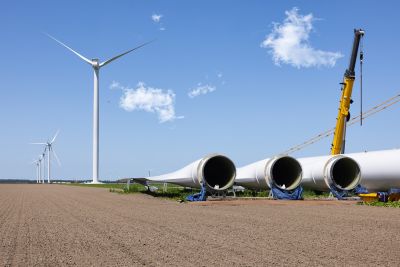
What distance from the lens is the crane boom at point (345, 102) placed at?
1513 inches

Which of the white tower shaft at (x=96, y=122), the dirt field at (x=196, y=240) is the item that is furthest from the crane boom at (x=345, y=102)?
the white tower shaft at (x=96, y=122)

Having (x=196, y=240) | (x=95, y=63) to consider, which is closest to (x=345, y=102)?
(x=196, y=240)

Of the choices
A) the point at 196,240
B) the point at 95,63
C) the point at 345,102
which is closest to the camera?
the point at 196,240

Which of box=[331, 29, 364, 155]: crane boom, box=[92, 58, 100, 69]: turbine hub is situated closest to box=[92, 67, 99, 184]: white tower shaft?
box=[92, 58, 100, 69]: turbine hub

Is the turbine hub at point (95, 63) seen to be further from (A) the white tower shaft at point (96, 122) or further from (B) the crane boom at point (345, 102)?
(B) the crane boom at point (345, 102)

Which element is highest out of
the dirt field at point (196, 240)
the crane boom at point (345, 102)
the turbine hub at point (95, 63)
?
the turbine hub at point (95, 63)

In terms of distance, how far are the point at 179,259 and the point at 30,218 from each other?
10.4 metres

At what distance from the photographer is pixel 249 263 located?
931cm

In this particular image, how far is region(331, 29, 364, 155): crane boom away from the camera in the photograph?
38.4 metres

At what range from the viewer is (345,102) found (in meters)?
38.4

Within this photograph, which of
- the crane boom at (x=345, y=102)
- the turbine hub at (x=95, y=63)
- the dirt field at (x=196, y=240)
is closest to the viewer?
the dirt field at (x=196, y=240)

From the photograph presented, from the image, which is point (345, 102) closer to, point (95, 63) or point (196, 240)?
point (196, 240)

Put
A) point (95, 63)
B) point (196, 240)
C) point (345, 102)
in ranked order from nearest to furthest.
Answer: point (196, 240) < point (345, 102) < point (95, 63)

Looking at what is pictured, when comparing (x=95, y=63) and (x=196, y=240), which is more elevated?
(x=95, y=63)
